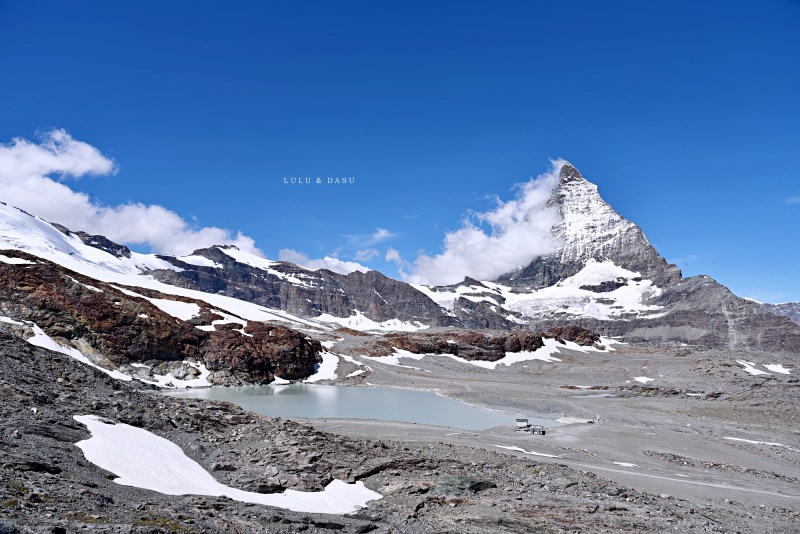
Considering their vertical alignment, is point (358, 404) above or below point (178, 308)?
below

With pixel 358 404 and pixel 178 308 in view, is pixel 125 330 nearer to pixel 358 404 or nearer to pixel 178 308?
pixel 178 308

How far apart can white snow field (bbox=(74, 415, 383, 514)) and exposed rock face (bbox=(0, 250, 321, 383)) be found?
1871 inches

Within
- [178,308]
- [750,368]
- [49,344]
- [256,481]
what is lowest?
[256,481]

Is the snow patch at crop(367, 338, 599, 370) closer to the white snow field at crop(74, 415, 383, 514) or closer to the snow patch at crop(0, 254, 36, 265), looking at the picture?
the snow patch at crop(0, 254, 36, 265)

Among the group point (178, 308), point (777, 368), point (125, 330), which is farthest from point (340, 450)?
point (777, 368)

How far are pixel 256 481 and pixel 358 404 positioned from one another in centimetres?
5362

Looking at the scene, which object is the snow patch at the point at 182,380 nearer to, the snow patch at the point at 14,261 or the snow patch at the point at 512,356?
the snow patch at the point at 14,261

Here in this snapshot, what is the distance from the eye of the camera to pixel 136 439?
20219 millimetres

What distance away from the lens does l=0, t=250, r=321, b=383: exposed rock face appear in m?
74.1

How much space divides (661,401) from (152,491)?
8703 centimetres

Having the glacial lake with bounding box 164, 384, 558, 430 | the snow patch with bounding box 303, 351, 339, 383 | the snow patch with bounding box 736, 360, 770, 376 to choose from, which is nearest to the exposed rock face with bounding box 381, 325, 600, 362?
the snow patch with bounding box 303, 351, 339, 383

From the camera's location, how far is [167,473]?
17.7 meters

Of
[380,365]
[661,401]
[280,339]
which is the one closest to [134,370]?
[280,339]

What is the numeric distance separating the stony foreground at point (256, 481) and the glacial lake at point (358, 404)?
28.8m
